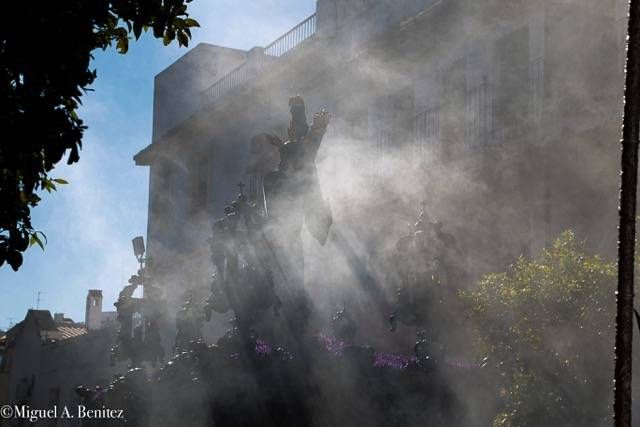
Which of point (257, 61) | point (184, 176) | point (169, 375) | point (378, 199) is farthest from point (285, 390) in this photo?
point (184, 176)

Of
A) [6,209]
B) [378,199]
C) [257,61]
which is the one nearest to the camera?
[6,209]

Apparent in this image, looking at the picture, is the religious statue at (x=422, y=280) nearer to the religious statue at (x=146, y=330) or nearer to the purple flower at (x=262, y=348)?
the purple flower at (x=262, y=348)

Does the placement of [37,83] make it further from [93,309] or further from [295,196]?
[93,309]

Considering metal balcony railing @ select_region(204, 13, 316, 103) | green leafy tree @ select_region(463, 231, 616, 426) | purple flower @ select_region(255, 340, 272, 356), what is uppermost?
metal balcony railing @ select_region(204, 13, 316, 103)

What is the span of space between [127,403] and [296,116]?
3.02 m

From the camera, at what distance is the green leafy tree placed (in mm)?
5562

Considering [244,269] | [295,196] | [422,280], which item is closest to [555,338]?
[295,196]

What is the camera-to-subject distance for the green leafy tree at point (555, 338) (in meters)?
5.56

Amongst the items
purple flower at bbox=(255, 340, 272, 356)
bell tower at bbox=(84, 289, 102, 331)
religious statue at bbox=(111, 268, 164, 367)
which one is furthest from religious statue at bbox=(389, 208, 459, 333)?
bell tower at bbox=(84, 289, 102, 331)

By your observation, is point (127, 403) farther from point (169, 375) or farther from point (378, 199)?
point (378, 199)

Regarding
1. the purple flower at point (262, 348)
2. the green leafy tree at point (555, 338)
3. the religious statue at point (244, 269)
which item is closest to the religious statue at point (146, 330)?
the religious statue at point (244, 269)

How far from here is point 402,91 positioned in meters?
13.3

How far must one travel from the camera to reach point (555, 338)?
18.7 feet

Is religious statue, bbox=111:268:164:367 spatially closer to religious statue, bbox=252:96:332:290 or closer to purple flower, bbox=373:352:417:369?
religious statue, bbox=252:96:332:290
